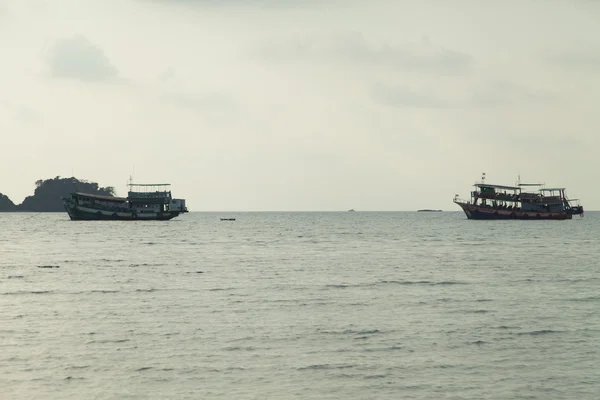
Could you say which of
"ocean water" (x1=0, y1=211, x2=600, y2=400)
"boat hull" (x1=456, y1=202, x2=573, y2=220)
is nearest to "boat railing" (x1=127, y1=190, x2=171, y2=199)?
"boat hull" (x1=456, y1=202, x2=573, y2=220)

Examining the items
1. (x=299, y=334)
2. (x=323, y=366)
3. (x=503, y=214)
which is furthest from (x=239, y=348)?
(x=503, y=214)

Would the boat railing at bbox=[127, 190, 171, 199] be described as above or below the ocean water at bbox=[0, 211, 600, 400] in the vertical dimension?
above

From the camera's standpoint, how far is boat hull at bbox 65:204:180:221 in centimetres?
15925

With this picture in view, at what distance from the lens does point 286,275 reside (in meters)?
48.6

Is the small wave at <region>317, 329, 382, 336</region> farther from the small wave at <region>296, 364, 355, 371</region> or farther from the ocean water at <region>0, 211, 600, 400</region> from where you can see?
the small wave at <region>296, 364, 355, 371</region>

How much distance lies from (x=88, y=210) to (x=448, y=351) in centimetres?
14855

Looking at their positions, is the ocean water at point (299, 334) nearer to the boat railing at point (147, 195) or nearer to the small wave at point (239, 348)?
the small wave at point (239, 348)

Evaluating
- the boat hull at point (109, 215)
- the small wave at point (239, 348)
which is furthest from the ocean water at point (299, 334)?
the boat hull at point (109, 215)

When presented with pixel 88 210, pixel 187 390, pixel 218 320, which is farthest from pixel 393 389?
pixel 88 210

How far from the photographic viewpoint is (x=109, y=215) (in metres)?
159

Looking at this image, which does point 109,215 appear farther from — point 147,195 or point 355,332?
point 355,332

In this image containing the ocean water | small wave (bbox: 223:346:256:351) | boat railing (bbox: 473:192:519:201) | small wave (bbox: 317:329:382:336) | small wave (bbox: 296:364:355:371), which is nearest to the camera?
the ocean water

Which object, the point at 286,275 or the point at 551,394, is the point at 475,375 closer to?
the point at 551,394

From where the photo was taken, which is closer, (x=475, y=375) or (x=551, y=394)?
(x=551, y=394)
